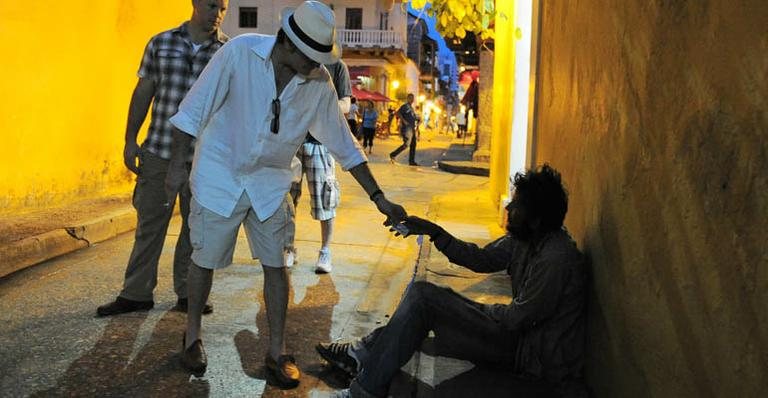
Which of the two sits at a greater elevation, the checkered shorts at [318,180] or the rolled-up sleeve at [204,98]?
the rolled-up sleeve at [204,98]

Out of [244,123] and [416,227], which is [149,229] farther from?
[416,227]

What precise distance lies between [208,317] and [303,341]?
2.26 feet

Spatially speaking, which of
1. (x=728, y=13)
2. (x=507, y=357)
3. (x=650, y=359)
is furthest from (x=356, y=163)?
(x=728, y=13)

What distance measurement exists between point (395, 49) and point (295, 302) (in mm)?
37247

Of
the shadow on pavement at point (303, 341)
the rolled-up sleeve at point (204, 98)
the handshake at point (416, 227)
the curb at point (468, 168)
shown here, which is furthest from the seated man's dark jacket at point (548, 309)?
the curb at point (468, 168)

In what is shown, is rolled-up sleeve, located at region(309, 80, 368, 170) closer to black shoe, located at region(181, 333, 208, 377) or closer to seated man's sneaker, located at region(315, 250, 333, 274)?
black shoe, located at region(181, 333, 208, 377)

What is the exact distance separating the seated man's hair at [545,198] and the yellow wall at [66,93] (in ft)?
18.5

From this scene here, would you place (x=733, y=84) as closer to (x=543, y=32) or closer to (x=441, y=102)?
(x=543, y=32)

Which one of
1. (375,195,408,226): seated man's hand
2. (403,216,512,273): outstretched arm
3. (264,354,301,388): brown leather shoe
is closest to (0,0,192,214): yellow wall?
(264,354,301,388): brown leather shoe

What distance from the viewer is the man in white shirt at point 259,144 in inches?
121

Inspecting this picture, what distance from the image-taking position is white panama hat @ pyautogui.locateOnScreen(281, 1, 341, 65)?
2932mm

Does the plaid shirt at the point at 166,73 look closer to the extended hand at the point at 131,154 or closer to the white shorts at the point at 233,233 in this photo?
the extended hand at the point at 131,154

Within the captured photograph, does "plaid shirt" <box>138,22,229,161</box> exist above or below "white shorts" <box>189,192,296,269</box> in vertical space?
above

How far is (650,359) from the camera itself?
7.20 feet
